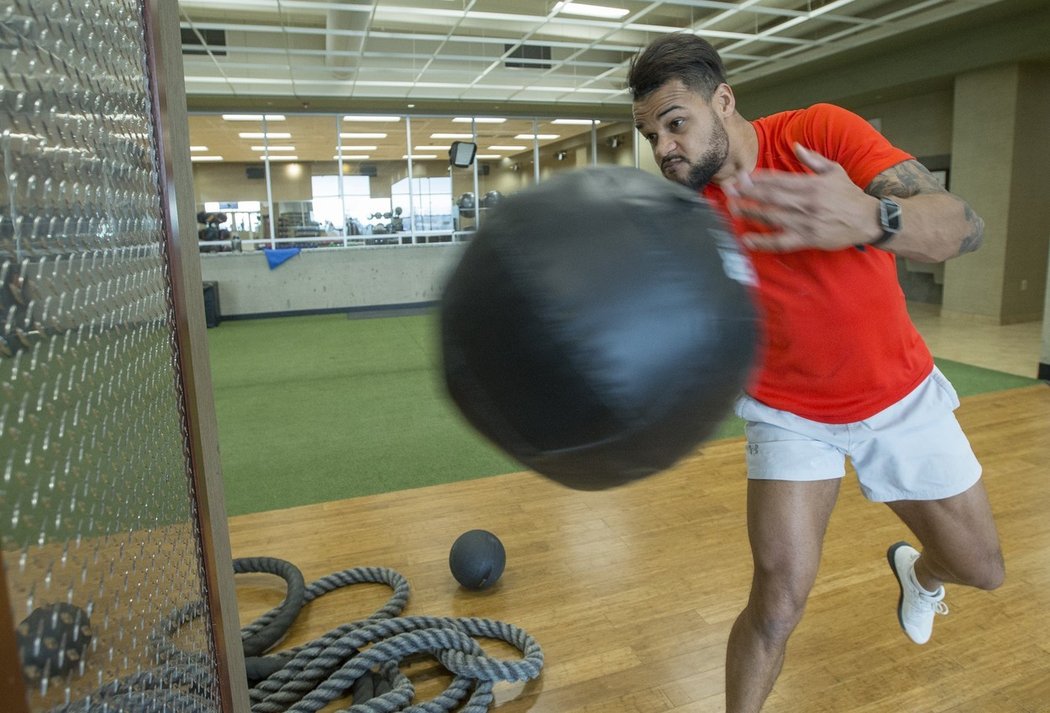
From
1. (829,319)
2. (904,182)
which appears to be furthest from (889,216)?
(829,319)

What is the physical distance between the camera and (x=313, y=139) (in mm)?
11398

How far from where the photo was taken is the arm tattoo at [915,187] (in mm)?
1186

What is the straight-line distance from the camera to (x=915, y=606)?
6.11 feet

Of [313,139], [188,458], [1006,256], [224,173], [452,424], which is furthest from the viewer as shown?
[224,173]

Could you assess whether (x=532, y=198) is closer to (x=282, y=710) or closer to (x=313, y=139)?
(x=282, y=710)

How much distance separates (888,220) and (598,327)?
640 millimetres

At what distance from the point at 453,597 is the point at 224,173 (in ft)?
41.3

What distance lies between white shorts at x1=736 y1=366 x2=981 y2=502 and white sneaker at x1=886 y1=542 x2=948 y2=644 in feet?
1.55

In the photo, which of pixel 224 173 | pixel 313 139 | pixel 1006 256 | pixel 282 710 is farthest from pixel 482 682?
pixel 224 173

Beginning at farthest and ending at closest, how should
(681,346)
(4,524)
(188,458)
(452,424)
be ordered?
(452,424)
(188,458)
(681,346)
(4,524)

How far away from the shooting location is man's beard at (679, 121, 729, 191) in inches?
57.2

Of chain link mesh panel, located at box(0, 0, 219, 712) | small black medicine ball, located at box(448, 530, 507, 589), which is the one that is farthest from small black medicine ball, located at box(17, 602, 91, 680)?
small black medicine ball, located at box(448, 530, 507, 589)

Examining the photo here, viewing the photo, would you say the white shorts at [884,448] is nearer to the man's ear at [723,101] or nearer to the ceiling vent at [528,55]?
the man's ear at [723,101]

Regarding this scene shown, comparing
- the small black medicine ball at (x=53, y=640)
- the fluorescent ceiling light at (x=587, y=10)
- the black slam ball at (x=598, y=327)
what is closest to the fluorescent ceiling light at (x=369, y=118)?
the fluorescent ceiling light at (x=587, y=10)
